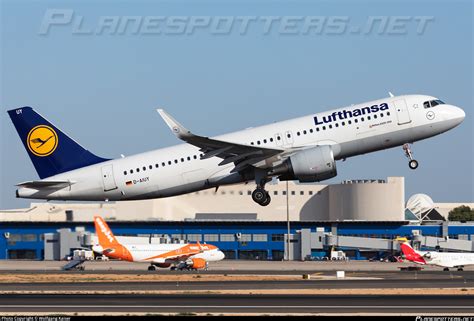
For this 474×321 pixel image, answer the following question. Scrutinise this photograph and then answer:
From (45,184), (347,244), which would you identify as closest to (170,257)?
(45,184)

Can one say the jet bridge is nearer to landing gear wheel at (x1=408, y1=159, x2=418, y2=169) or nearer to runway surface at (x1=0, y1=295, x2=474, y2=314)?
landing gear wheel at (x1=408, y1=159, x2=418, y2=169)

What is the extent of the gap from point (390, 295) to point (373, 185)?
9469 cm

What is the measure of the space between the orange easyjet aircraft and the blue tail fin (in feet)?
82.9

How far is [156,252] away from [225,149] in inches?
1349

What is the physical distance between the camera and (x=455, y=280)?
206 ft

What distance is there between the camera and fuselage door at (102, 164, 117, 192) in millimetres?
58062

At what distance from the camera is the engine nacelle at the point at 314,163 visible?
178 ft

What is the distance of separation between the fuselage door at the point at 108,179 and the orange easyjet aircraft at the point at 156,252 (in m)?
26.5

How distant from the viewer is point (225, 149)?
5447cm

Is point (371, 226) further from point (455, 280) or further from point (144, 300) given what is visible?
point (144, 300)

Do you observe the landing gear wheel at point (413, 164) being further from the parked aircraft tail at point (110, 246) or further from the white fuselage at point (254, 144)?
the parked aircraft tail at point (110, 246)

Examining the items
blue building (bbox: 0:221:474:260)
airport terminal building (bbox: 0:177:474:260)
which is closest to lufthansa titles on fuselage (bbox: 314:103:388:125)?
airport terminal building (bbox: 0:177:474:260)

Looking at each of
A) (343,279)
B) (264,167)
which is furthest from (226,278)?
(264,167)

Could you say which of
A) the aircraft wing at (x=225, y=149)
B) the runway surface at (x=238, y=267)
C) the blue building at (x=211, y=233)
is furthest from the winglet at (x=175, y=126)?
the blue building at (x=211, y=233)
